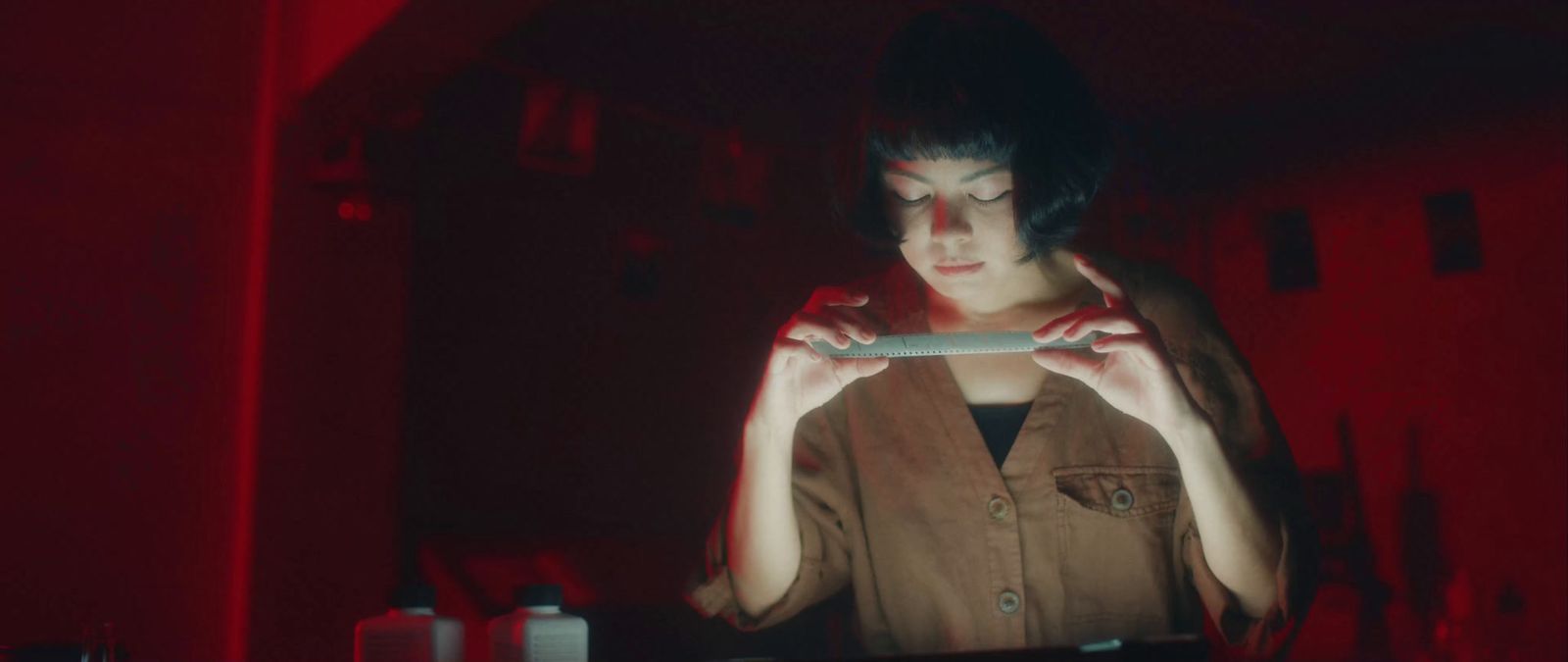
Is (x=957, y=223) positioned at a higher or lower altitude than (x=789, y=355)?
higher

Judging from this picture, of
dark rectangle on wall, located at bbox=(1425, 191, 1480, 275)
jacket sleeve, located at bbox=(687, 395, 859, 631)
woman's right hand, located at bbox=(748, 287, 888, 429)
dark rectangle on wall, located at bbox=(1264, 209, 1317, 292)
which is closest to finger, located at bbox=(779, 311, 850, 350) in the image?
woman's right hand, located at bbox=(748, 287, 888, 429)

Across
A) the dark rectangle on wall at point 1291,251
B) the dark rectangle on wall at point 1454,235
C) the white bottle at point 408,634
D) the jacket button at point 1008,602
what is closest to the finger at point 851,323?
the jacket button at point 1008,602

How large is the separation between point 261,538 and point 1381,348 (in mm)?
1622

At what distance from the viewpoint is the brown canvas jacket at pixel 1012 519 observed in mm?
1369

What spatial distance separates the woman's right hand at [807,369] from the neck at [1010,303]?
123 millimetres

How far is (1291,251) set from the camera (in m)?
1.78

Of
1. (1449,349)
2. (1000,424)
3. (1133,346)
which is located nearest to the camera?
(1133,346)

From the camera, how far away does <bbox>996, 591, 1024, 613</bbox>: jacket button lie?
137cm

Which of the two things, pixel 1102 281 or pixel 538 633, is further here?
pixel 1102 281

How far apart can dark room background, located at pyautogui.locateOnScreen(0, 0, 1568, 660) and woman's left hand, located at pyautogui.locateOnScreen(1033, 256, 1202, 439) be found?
0.74ft

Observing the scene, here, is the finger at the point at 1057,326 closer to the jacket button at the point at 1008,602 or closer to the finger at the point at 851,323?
the finger at the point at 851,323

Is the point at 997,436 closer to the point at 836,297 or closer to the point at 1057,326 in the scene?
the point at 1057,326

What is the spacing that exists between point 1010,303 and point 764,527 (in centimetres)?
42

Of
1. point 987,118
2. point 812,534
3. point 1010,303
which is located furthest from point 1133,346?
point 812,534
